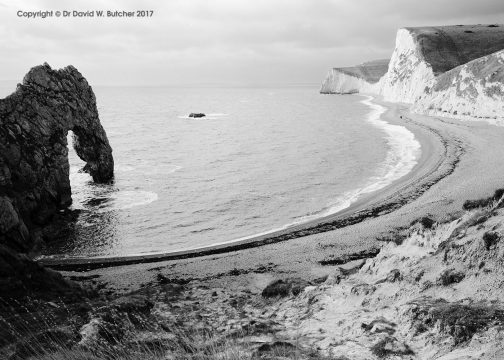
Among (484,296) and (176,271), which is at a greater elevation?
(484,296)

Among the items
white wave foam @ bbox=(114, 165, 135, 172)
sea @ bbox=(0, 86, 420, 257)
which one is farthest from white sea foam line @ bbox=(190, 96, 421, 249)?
white wave foam @ bbox=(114, 165, 135, 172)

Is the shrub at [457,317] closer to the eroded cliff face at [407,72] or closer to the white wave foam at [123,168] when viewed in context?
the white wave foam at [123,168]

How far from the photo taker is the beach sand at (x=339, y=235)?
2006cm

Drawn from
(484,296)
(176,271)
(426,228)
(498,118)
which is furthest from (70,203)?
(498,118)

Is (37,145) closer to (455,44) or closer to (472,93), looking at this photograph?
(472,93)

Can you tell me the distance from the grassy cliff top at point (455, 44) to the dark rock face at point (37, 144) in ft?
326

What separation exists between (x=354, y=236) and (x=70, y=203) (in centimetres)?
2348

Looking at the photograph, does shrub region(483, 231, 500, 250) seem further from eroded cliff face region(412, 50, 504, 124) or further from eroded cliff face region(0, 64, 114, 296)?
eroded cliff face region(412, 50, 504, 124)

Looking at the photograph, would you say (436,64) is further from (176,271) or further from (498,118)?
(176,271)

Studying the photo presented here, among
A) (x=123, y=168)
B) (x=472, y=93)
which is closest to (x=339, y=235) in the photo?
(x=123, y=168)

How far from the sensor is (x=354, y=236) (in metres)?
23.7

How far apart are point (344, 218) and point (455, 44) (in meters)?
119

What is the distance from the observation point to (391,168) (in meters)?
42.8

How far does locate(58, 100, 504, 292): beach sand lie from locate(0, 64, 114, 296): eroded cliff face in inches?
329
